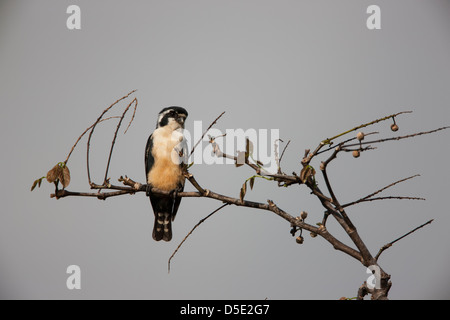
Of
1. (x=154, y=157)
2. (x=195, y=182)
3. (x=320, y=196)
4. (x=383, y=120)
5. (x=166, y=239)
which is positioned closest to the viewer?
(x=383, y=120)

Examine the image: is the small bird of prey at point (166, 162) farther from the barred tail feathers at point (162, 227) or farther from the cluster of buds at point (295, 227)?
the cluster of buds at point (295, 227)

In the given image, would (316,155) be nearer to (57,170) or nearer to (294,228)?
(294,228)

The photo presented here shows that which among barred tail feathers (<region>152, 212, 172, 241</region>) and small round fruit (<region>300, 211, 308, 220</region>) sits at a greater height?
small round fruit (<region>300, 211, 308, 220</region>)

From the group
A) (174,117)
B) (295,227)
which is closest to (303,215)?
(295,227)

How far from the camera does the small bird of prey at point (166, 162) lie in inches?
213

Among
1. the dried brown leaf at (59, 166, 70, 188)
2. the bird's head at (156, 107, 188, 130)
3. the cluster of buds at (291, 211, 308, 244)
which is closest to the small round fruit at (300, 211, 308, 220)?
the cluster of buds at (291, 211, 308, 244)

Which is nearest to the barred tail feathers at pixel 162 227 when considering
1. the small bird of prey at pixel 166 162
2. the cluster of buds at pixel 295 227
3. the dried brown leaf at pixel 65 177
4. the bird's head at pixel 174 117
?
the small bird of prey at pixel 166 162

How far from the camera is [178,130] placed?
5.81 m

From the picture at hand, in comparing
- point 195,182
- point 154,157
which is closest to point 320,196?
point 195,182

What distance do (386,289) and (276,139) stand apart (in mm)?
969

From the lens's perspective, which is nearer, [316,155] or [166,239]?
[316,155]

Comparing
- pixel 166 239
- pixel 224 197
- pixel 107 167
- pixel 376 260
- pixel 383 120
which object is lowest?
pixel 166 239

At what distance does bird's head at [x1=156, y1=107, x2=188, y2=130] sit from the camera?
582 cm

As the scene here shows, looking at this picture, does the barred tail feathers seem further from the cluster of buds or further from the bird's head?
the cluster of buds
